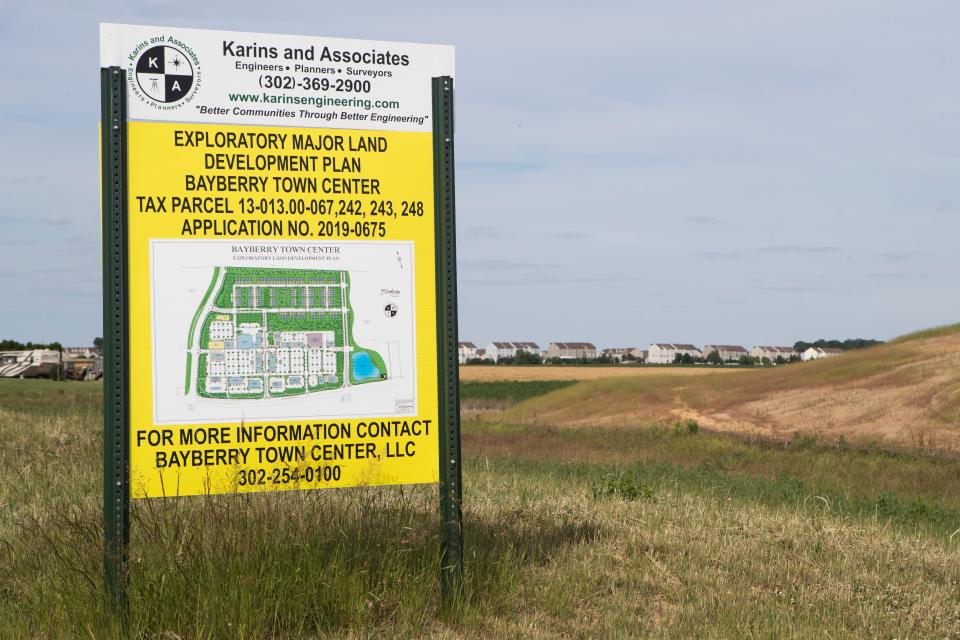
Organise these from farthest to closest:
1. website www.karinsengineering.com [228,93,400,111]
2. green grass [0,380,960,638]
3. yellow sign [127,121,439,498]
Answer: website www.karinsengineering.com [228,93,400,111], yellow sign [127,121,439,498], green grass [0,380,960,638]

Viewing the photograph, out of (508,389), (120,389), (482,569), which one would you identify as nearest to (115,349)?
(120,389)

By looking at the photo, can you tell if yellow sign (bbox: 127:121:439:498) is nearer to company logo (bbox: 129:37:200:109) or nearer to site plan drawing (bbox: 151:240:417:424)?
site plan drawing (bbox: 151:240:417:424)

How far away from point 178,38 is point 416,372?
9.35 ft

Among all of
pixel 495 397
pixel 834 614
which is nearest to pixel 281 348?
pixel 834 614

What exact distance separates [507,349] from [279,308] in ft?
548

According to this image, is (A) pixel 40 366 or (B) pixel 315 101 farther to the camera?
(A) pixel 40 366

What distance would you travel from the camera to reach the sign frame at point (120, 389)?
6309 millimetres

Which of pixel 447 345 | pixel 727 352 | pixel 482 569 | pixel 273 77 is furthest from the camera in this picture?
pixel 727 352

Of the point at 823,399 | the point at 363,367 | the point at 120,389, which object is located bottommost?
the point at 823,399

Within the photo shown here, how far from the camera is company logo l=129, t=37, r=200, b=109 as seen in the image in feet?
21.5

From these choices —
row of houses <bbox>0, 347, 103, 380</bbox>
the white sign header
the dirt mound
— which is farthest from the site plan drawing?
row of houses <bbox>0, 347, 103, 380</bbox>

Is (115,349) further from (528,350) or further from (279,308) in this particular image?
(528,350)

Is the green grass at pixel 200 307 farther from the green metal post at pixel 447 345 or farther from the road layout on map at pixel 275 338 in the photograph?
the green metal post at pixel 447 345

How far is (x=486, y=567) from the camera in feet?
24.2
